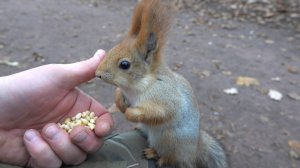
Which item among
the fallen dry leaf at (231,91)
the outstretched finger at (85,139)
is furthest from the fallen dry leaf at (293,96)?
the outstretched finger at (85,139)

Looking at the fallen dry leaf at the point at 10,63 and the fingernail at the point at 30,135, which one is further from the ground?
the fingernail at the point at 30,135

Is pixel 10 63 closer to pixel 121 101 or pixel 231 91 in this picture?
pixel 231 91

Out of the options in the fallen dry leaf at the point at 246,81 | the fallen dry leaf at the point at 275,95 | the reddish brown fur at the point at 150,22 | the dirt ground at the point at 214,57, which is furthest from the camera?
the fallen dry leaf at the point at 246,81

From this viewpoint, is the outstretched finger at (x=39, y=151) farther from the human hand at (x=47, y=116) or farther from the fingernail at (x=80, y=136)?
the fingernail at (x=80, y=136)

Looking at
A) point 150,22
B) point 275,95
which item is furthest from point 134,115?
point 275,95

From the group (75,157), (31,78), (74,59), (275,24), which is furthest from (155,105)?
(275,24)

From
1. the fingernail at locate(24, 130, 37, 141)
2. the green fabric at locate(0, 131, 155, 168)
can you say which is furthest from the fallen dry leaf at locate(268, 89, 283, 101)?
the fingernail at locate(24, 130, 37, 141)
